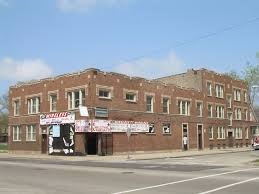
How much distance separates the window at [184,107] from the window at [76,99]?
14.7 metres

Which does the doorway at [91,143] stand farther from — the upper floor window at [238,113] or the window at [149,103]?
the upper floor window at [238,113]

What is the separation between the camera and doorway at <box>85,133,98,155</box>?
44875 millimetres

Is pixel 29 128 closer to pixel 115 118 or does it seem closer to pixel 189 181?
pixel 115 118

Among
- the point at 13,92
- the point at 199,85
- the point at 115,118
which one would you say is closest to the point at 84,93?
the point at 115,118

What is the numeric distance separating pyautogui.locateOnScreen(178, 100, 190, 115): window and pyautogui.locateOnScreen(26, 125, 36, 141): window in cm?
1707

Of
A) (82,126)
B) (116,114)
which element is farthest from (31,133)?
(116,114)

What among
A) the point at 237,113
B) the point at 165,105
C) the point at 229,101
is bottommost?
the point at 237,113

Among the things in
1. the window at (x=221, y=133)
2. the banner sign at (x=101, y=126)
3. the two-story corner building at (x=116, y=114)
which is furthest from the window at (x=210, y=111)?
the banner sign at (x=101, y=126)

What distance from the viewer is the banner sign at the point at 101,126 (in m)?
43.0

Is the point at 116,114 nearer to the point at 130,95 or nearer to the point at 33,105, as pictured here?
the point at 130,95

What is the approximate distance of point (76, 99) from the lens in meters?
45.7

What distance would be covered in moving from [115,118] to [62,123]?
5.26 meters

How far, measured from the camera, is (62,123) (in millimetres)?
46062

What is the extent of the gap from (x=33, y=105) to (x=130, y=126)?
12001mm
